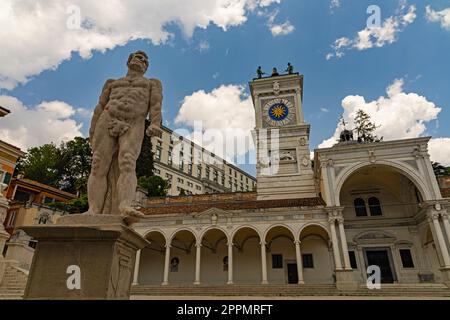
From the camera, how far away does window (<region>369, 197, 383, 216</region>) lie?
902 inches

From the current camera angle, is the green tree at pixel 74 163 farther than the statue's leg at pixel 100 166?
Yes

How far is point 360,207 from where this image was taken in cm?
2333

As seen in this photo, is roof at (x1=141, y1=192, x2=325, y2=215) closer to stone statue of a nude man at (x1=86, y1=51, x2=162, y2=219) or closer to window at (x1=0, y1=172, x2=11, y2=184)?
window at (x1=0, y1=172, x2=11, y2=184)

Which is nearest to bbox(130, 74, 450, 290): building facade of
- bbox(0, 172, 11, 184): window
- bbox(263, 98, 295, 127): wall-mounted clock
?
bbox(263, 98, 295, 127): wall-mounted clock

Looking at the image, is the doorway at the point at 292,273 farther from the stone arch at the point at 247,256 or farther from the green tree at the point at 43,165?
the green tree at the point at 43,165

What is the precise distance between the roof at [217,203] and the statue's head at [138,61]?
17.4m

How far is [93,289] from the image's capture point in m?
2.90

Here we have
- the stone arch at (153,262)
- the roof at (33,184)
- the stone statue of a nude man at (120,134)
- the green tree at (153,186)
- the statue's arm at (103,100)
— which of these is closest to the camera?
the stone statue of a nude man at (120,134)

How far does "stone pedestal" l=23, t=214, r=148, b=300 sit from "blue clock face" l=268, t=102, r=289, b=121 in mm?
27298

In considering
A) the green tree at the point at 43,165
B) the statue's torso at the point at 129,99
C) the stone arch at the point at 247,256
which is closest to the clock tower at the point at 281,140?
the stone arch at the point at 247,256

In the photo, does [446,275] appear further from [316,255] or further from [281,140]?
[281,140]

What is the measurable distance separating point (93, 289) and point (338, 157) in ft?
68.4

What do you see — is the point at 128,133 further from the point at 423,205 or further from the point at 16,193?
the point at 16,193

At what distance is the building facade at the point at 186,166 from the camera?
174ft
